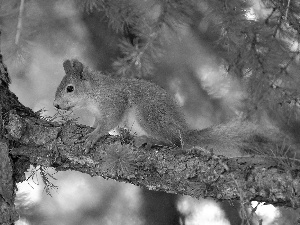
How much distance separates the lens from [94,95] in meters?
1.63

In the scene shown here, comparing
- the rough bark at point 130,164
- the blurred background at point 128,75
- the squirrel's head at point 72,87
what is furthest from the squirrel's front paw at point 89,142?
the blurred background at point 128,75

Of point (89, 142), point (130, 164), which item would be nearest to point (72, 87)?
point (89, 142)

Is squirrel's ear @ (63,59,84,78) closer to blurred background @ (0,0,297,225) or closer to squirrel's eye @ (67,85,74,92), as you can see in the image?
squirrel's eye @ (67,85,74,92)

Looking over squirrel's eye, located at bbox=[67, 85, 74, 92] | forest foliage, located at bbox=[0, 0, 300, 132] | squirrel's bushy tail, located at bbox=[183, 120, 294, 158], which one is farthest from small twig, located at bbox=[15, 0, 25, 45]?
squirrel's bushy tail, located at bbox=[183, 120, 294, 158]

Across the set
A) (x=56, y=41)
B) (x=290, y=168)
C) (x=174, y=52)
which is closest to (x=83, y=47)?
(x=56, y=41)

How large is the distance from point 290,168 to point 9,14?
36.8 inches

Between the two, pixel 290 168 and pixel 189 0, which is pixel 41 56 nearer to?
pixel 189 0

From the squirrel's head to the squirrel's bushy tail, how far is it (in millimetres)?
439

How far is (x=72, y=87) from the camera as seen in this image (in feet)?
5.18

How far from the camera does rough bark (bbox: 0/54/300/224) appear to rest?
39.1 inches

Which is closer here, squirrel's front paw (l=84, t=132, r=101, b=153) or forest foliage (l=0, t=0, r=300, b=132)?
squirrel's front paw (l=84, t=132, r=101, b=153)

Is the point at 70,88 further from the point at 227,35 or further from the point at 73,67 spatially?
the point at 227,35

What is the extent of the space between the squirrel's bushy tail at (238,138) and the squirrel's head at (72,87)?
0.44 metres

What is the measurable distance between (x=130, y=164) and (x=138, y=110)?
0.45 metres
